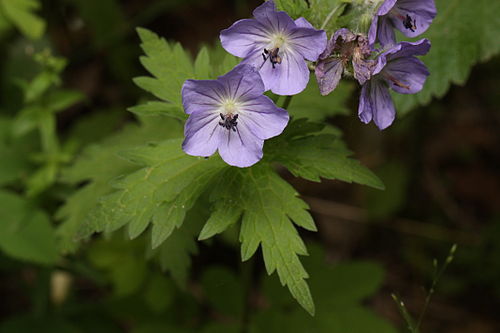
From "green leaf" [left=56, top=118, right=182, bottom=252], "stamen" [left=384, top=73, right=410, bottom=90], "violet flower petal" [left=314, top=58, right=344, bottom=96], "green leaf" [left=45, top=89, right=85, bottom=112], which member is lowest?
"green leaf" [left=56, top=118, right=182, bottom=252]

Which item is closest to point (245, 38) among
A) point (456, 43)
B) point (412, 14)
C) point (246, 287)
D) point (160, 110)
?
point (160, 110)

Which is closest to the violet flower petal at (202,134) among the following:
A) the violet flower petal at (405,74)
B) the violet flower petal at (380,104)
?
the violet flower petal at (380,104)

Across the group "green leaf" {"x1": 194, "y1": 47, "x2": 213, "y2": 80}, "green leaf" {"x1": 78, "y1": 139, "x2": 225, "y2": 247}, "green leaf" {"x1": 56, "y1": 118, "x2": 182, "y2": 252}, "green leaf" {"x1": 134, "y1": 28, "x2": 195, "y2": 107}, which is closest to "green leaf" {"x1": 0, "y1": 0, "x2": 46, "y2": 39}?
"green leaf" {"x1": 56, "y1": 118, "x2": 182, "y2": 252}

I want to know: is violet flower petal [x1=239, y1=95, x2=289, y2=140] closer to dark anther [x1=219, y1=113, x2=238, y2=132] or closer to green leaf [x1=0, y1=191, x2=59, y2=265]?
dark anther [x1=219, y1=113, x2=238, y2=132]

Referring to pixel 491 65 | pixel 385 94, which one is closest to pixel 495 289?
pixel 491 65

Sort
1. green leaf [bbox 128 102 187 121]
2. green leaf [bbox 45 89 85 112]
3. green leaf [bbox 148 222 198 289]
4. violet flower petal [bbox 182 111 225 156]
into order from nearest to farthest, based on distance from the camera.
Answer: violet flower petal [bbox 182 111 225 156]
green leaf [bbox 128 102 187 121]
green leaf [bbox 148 222 198 289]
green leaf [bbox 45 89 85 112]

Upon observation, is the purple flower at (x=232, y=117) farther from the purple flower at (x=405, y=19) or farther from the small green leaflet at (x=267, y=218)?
the purple flower at (x=405, y=19)

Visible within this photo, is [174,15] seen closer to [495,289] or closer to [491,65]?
[491,65]
